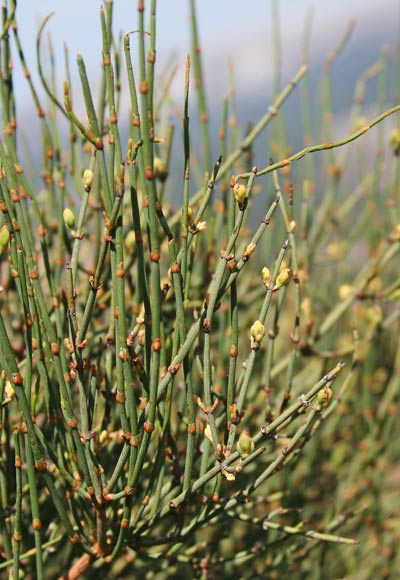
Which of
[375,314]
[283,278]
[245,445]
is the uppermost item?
[283,278]

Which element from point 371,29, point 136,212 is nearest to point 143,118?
point 136,212

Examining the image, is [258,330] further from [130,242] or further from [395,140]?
[395,140]

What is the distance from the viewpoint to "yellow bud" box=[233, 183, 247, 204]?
60cm

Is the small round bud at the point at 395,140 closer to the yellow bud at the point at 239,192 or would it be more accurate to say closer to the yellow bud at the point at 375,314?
the yellow bud at the point at 375,314

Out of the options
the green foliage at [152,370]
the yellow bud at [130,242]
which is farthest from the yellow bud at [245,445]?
the yellow bud at [130,242]

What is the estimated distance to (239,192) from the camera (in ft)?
1.98

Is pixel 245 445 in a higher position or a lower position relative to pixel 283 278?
lower

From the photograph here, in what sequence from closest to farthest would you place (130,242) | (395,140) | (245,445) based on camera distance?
(245,445) < (130,242) < (395,140)

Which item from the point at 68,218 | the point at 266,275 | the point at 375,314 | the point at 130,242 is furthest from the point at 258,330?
the point at 375,314

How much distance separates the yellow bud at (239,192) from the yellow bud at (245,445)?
22cm

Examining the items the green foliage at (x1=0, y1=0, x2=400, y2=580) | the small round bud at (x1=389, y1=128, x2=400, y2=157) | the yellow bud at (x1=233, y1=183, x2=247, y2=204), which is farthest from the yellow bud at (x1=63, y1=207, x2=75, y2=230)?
the small round bud at (x1=389, y1=128, x2=400, y2=157)

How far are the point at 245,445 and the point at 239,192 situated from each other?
235mm

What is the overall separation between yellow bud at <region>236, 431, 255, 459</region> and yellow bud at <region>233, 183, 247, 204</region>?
218 millimetres

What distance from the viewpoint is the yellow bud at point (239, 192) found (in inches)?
23.6
